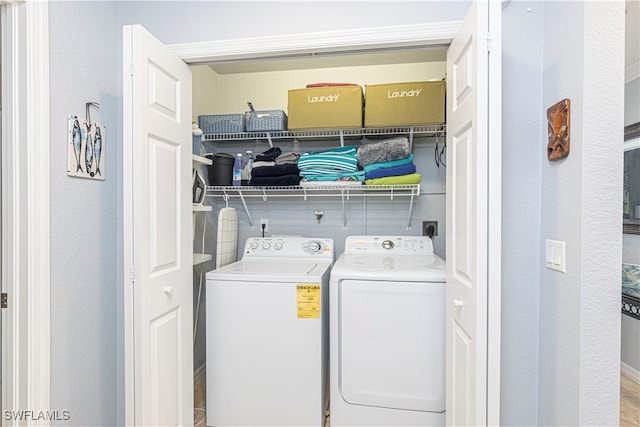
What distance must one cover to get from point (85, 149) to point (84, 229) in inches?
13.5

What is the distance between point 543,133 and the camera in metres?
1.27

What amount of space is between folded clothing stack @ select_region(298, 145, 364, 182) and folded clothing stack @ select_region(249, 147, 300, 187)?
0.27ft

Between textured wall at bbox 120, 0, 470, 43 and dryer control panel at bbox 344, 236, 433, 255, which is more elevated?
textured wall at bbox 120, 0, 470, 43

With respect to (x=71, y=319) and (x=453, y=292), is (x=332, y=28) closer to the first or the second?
(x=453, y=292)

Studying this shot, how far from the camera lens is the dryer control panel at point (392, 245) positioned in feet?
7.65

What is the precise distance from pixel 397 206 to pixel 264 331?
4.33 feet

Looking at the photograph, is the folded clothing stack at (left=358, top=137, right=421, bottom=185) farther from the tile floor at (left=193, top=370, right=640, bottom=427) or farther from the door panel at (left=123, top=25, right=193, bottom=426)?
the tile floor at (left=193, top=370, right=640, bottom=427)

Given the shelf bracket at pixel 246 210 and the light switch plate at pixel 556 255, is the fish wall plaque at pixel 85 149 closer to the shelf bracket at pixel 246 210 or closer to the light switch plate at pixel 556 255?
the shelf bracket at pixel 246 210

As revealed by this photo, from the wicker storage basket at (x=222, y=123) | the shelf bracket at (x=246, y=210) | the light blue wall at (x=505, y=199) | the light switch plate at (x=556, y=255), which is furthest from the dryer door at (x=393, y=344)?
the wicker storage basket at (x=222, y=123)

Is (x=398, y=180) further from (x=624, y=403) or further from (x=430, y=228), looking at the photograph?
(x=624, y=403)

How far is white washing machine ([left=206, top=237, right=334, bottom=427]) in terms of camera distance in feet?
5.88

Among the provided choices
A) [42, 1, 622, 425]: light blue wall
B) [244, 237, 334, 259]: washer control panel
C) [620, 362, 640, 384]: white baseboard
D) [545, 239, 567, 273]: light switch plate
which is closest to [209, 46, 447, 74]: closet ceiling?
[42, 1, 622, 425]: light blue wall

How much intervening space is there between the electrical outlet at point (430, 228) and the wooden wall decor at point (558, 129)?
126 centimetres

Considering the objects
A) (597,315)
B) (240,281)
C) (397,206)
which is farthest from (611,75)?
(240,281)
